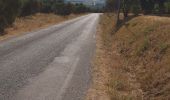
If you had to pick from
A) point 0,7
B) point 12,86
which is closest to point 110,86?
point 12,86

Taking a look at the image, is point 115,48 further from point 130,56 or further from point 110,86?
point 110,86

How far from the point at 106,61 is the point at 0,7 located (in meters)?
20.3

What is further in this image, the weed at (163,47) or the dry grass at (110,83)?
the weed at (163,47)

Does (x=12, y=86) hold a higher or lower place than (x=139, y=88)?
higher

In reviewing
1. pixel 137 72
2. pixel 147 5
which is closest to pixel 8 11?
pixel 137 72

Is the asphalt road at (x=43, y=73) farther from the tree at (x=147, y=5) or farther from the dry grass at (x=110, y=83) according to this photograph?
the tree at (x=147, y=5)

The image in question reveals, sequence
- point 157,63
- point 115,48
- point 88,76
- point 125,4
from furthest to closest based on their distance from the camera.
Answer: point 125,4 → point 115,48 → point 157,63 → point 88,76

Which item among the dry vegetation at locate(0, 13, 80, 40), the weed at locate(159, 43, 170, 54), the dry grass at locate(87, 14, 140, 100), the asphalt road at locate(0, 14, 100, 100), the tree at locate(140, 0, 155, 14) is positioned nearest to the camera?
the asphalt road at locate(0, 14, 100, 100)

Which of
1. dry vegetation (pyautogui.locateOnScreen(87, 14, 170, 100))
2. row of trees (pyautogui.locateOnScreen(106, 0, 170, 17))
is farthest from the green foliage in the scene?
dry vegetation (pyautogui.locateOnScreen(87, 14, 170, 100))

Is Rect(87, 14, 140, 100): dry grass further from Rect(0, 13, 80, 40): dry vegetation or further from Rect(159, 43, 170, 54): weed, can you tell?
Rect(0, 13, 80, 40): dry vegetation

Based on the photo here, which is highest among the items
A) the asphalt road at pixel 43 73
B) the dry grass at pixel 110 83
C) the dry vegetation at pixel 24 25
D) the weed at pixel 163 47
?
the weed at pixel 163 47

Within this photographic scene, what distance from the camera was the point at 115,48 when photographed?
2156cm

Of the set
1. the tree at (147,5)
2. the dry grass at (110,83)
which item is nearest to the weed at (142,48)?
the dry grass at (110,83)

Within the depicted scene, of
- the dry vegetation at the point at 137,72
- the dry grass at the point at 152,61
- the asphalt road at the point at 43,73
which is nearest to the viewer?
the asphalt road at the point at 43,73
